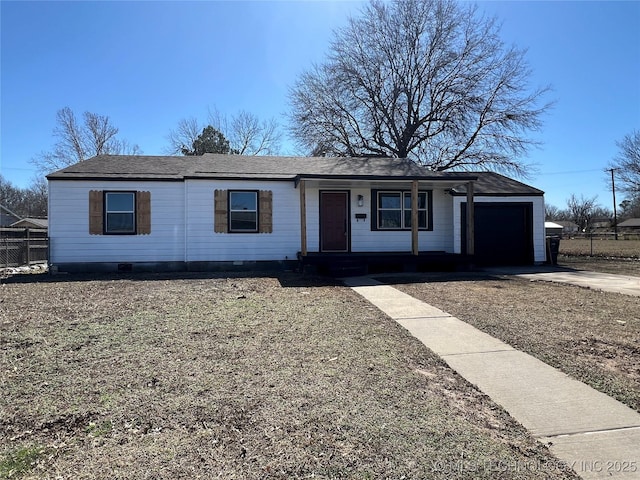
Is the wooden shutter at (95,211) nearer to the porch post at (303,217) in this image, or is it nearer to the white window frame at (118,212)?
the white window frame at (118,212)

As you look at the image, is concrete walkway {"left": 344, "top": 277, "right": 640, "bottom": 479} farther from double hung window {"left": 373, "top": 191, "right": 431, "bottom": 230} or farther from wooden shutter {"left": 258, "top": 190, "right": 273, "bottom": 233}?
double hung window {"left": 373, "top": 191, "right": 431, "bottom": 230}

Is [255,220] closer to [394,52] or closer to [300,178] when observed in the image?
[300,178]

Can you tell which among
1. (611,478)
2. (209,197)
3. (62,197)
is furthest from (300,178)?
(611,478)

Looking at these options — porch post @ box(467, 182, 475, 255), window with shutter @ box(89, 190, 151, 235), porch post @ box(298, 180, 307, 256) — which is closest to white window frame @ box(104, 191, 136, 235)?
window with shutter @ box(89, 190, 151, 235)

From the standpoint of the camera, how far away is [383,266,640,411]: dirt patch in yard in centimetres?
388

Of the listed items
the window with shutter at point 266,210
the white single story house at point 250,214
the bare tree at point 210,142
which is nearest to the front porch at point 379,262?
the white single story house at point 250,214

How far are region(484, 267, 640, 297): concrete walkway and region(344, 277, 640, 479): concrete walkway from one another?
5657 millimetres

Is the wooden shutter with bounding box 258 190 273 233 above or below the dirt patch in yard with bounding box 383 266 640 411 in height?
above

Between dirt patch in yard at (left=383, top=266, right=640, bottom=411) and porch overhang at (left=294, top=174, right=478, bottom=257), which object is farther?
porch overhang at (left=294, top=174, right=478, bottom=257)

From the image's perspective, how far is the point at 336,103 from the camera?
25172 millimetres

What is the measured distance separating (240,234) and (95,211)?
14.2 feet

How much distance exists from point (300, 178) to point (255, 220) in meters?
2.16

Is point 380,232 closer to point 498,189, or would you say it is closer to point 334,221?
point 334,221

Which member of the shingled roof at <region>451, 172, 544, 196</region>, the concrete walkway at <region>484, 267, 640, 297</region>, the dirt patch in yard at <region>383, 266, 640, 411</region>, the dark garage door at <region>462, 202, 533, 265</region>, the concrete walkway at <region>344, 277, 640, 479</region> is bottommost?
the concrete walkway at <region>344, 277, 640, 479</region>
